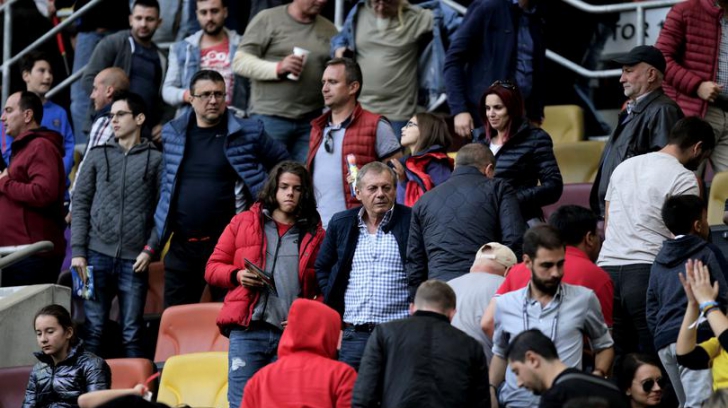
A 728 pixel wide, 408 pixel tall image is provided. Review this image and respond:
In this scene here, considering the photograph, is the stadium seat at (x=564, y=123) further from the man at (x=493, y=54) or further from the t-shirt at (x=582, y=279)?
the t-shirt at (x=582, y=279)

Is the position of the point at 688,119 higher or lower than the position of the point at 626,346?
higher

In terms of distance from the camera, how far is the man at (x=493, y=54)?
38.3ft

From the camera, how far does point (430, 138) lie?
10.3 metres

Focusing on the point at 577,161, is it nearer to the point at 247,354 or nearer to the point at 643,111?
the point at 643,111

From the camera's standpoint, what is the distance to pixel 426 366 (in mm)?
7695

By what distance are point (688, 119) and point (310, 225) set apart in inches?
90.3

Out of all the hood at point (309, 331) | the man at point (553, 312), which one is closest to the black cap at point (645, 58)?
the man at point (553, 312)

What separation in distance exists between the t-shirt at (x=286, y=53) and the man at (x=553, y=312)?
495 centimetres

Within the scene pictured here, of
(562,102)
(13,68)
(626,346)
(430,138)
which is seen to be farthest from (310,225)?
(13,68)

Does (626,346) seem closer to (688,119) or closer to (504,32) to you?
(688,119)

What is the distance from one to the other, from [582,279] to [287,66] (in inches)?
187

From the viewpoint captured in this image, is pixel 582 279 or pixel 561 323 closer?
pixel 561 323

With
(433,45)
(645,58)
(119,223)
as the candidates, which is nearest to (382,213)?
(645,58)

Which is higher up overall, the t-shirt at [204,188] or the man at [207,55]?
the man at [207,55]
